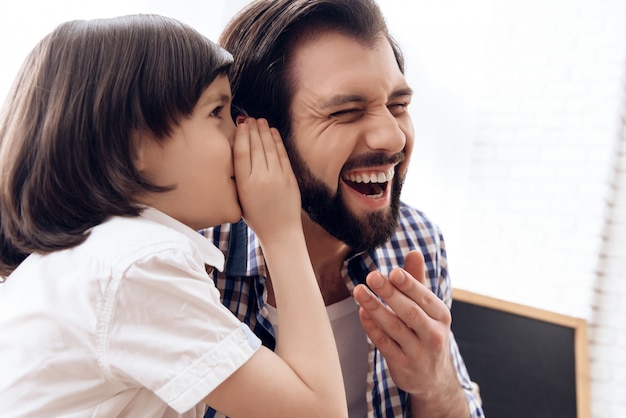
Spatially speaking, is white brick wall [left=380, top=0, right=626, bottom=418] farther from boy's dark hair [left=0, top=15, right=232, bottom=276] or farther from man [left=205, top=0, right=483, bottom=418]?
boy's dark hair [left=0, top=15, right=232, bottom=276]

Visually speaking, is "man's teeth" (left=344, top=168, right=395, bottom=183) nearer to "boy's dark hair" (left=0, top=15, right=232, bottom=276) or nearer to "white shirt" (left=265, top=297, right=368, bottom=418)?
"white shirt" (left=265, top=297, right=368, bottom=418)

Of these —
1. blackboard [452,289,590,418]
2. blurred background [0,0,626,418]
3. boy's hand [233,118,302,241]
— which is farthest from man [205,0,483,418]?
blurred background [0,0,626,418]

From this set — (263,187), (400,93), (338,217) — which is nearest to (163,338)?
(263,187)

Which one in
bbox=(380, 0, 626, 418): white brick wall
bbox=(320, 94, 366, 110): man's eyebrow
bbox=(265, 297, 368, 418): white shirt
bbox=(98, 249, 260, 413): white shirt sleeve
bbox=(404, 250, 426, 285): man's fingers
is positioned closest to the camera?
bbox=(98, 249, 260, 413): white shirt sleeve

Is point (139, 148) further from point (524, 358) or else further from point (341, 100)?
point (524, 358)

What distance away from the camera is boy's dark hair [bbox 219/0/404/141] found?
45.6 inches

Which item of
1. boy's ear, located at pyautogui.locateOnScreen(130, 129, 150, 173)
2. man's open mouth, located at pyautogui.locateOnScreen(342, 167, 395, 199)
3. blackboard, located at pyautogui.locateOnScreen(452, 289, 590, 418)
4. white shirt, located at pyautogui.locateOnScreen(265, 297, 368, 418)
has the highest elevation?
boy's ear, located at pyautogui.locateOnScreen(130, 129, 150, 173)

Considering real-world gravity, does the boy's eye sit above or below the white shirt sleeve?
above

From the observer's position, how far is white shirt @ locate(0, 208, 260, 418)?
2.18ft

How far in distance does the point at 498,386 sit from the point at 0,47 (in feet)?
5.54

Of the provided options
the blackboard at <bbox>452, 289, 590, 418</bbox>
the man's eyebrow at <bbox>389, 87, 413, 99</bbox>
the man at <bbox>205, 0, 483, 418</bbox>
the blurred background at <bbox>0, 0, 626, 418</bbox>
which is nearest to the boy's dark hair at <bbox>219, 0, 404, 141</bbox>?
the man at <bbox>205, 0, 483, 418</bbox>

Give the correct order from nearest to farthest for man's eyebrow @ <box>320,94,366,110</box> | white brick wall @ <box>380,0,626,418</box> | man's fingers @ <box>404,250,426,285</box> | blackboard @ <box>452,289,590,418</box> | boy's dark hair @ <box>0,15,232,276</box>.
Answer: boy's dark hair @ <box>0,15,232,276</box>, man's fingers @ <box>404,250,426,285</box>, man's eyebrow @ <box>320,94,366,110</box>, blackboard @ <box>452,289,590,418</box>, white brick wall @ <box>380,0,626,418</box>

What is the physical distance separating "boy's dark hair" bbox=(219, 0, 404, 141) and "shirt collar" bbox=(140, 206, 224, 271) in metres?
0.39

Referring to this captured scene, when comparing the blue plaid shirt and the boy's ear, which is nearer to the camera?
the boy's ear
